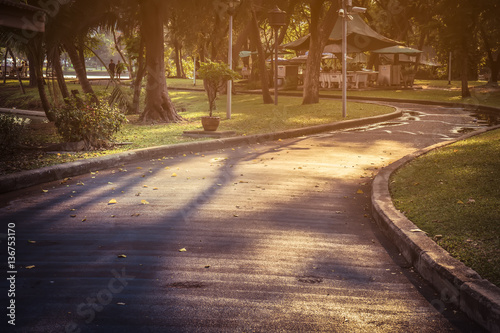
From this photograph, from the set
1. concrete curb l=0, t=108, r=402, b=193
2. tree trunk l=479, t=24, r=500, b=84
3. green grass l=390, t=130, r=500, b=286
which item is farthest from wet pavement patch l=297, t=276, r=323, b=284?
tree trunk l=479, t=24, r=500, b=84

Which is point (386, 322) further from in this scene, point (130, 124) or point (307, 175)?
point (130, 124)

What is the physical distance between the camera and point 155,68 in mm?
18656

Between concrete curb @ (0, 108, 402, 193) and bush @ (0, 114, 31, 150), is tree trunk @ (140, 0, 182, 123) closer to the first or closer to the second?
concrete curb @ (0, 108, 402, 193)

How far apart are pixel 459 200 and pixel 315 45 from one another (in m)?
18.5

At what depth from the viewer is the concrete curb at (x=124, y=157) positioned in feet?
28.2

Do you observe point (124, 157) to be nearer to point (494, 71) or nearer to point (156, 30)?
point (156, 30)

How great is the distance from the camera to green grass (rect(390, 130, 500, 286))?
5.04 m

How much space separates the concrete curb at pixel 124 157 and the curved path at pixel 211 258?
0.88 feet

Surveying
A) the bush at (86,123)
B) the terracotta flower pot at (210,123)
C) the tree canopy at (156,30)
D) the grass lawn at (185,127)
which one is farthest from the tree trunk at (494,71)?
the bush at (86,123)

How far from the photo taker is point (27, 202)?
7.59m

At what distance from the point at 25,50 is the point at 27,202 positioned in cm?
1405

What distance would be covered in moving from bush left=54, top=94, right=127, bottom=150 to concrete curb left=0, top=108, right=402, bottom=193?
125 centimetres

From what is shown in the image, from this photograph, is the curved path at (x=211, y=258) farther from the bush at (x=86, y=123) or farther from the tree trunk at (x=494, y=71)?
the tree trunk at (x=494, y=71)

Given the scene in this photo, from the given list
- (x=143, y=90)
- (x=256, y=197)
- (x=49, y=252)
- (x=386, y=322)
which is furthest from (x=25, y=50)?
(x=386, y=322)
